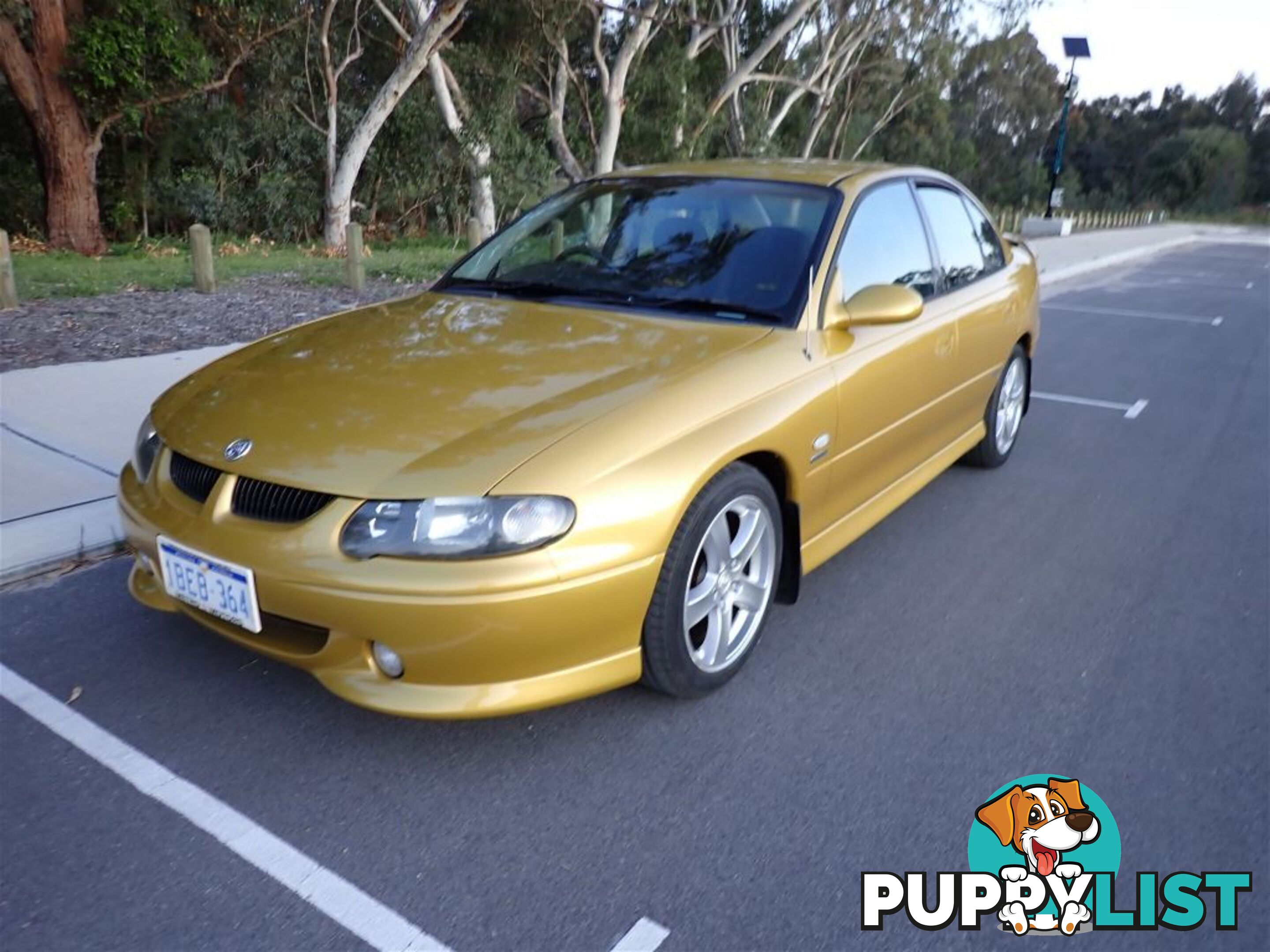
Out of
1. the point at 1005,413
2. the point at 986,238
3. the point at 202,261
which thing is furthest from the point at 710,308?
the point at 202,261

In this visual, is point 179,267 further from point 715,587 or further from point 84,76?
point 715,587

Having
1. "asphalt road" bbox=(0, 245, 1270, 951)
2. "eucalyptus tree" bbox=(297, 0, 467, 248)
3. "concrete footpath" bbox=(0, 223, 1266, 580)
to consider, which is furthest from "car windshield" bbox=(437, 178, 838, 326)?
"eucalyptus tree" bbox=(297, 0, 467, 248)

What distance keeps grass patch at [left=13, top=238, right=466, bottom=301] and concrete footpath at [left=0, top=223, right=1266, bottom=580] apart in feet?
11.2

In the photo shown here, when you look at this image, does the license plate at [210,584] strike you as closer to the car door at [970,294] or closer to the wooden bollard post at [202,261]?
the car door at [970,294]

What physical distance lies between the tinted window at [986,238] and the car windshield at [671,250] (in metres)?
1.64

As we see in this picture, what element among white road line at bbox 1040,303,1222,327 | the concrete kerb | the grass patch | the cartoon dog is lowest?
the cartoon dog

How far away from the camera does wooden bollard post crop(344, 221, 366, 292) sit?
1084cm

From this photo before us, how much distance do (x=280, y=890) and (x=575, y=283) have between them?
240 centimetres

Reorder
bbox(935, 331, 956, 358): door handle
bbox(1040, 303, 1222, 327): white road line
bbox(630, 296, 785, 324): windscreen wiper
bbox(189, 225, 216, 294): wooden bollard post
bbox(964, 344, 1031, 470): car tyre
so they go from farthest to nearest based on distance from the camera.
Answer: bbox(1040, 303, 1222, 327): white road line, bbox(189, 225, 216, 294): wooden bollard post, bbox(964, 344, 1031, 470): car tyre, bbox(935, 331, 956, 358): door handle, bbox(630, 296, 785, 324): windscreen wiper

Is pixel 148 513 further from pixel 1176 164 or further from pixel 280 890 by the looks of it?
pixel 1176 164

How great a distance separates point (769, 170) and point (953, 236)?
111 centimetres

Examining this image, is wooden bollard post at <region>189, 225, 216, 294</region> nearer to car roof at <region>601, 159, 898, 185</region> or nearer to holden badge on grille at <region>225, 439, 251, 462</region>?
car roof at <region>601, 159, 898, 185</region>

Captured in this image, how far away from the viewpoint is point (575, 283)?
3.97 metres

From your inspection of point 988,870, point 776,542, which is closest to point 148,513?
point 776,542
